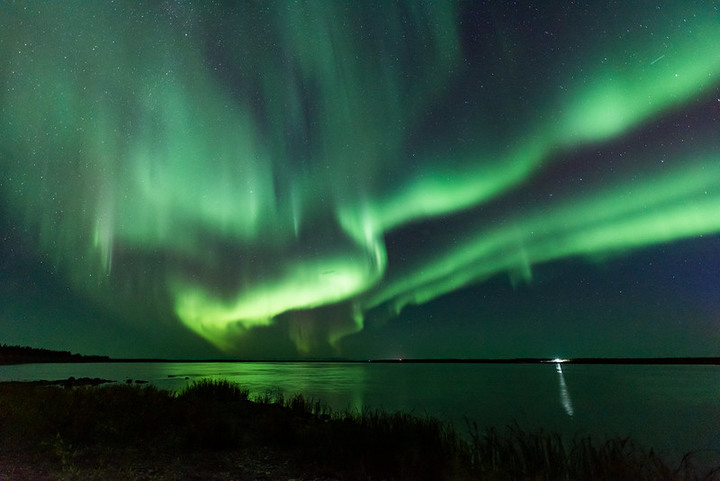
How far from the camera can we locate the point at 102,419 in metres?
16.1

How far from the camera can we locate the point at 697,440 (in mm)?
27859

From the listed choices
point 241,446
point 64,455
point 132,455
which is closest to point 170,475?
point 132,455

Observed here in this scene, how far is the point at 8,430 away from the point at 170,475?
738 cm

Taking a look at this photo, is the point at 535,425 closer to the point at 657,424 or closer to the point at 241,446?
the point at 657,424

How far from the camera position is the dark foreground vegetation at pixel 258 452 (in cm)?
1138

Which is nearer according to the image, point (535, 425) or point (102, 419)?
point (102, 419)

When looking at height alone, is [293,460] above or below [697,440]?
above

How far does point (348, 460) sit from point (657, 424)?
32745 mm

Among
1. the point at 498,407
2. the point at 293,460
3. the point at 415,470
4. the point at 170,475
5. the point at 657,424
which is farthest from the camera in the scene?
the point at 498,407

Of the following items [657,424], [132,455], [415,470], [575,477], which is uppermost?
[132,455]

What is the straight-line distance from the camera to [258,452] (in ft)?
46.8

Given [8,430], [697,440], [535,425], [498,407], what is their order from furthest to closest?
[498,407] → [535,425] → [697,440] → [8,430]

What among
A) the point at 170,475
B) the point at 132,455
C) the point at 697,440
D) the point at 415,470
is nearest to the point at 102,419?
the point at 132,455

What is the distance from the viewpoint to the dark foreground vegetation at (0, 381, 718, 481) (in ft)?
37.3
